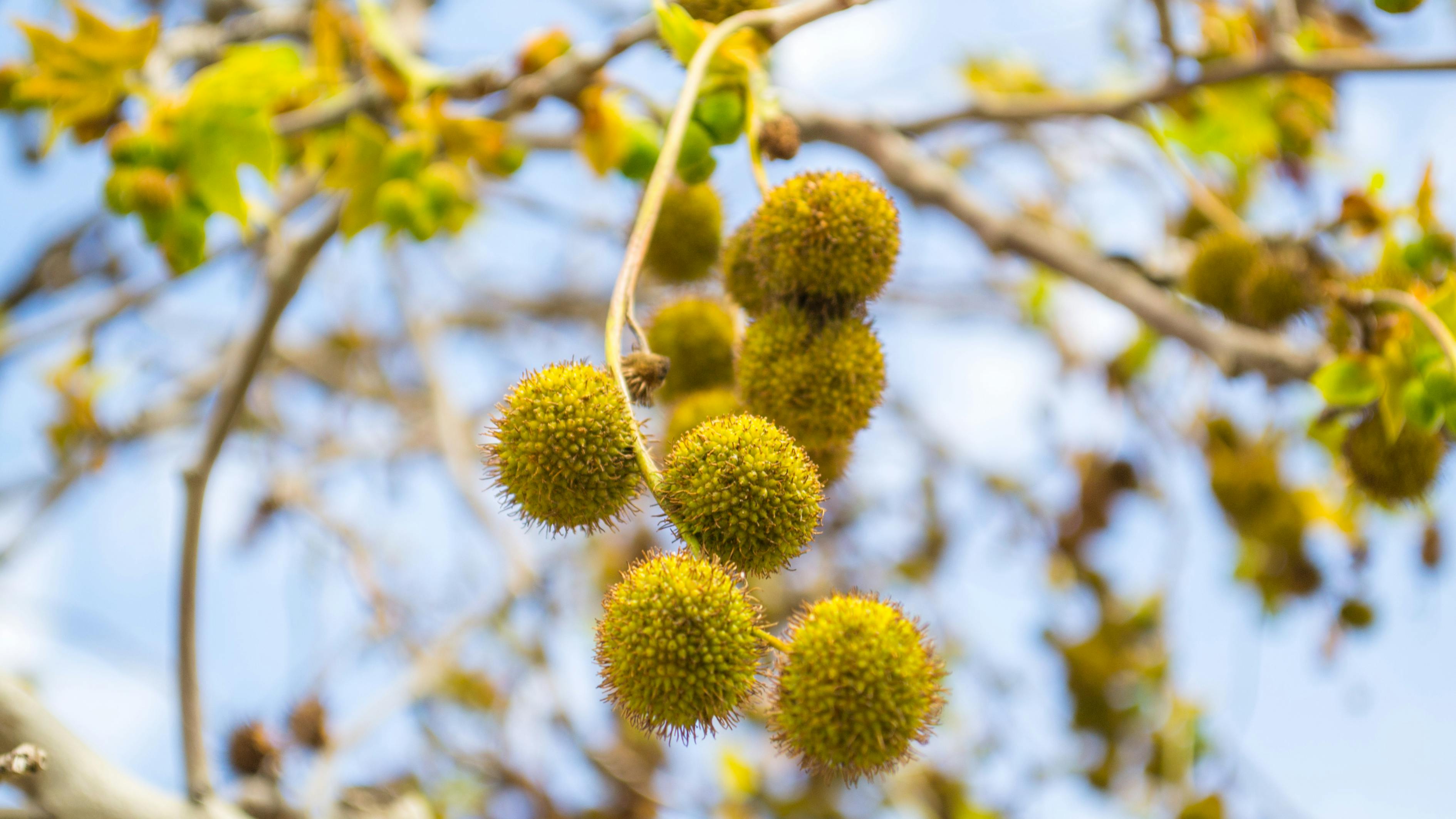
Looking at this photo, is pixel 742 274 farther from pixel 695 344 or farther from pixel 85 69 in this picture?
pixel 85 69

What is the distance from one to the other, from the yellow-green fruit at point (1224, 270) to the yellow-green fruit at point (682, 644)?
4.82 ft

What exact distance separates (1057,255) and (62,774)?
169cm

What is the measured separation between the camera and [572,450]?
2.99 feet

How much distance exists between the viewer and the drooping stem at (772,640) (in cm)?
91

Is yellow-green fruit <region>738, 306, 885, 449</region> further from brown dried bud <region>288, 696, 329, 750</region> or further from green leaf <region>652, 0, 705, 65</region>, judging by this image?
brown dried bud <region>288, 696, 329, 750</region>

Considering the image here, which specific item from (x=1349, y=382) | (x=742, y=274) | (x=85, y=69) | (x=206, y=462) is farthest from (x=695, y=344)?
(x=85, y=69)

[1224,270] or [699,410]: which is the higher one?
[699,410]

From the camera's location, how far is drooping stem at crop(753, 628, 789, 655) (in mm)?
909

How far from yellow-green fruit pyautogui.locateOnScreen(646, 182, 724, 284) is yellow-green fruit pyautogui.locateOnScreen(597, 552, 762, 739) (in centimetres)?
65

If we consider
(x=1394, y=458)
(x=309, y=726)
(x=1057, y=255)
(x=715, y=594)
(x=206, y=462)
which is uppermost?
(x=715, y=594)

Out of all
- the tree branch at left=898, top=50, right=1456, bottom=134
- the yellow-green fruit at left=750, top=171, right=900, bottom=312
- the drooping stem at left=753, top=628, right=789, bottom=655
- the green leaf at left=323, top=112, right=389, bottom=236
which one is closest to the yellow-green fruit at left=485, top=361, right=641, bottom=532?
the drooping stem at left=753, top=628, right=789, bottom=655

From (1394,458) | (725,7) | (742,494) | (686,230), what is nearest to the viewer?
(742,494)

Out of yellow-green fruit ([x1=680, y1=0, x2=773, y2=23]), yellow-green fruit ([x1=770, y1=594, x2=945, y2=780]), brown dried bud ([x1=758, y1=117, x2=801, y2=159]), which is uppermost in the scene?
yellow-green fruit ([x1=680, y1=0, x2=773, y2=23])

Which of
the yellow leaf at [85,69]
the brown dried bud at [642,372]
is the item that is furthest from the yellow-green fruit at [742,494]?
the yellow leaf at [85,69]
